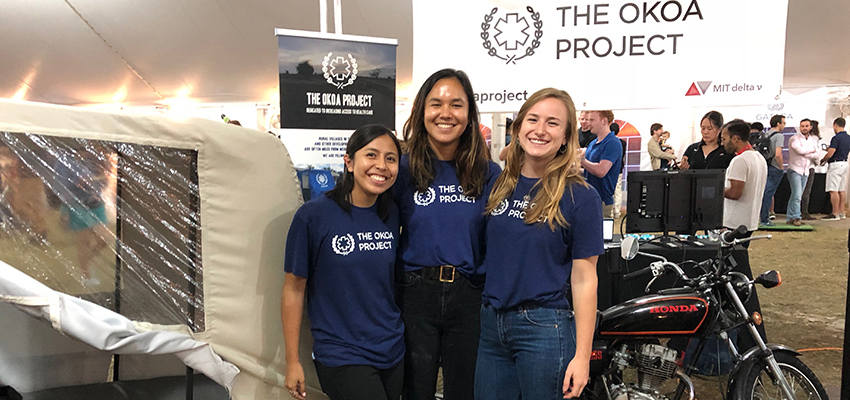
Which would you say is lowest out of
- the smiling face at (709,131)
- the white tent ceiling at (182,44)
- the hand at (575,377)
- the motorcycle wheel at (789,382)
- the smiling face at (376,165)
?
the motorcycle wheel at (789,382)

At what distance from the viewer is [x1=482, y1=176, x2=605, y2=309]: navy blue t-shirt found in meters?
1.43

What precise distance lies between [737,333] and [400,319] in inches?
84.6

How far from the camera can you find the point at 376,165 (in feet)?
5.14

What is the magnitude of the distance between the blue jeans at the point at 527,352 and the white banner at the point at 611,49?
1.54 m

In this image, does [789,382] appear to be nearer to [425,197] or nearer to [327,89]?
[425,197]

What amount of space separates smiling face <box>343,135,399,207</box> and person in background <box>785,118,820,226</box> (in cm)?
966

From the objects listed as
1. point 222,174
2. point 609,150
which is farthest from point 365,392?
point 609,150

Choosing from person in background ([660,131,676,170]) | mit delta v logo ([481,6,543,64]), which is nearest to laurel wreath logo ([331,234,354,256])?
mit delta v logo ([481,6,543,64])

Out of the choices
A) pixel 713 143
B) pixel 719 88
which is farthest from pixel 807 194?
pixel 719 88

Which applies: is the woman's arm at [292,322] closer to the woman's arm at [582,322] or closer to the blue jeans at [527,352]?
the blue jeans at [527,352]

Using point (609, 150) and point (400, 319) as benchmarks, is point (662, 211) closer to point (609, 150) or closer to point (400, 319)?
point (609, 150)

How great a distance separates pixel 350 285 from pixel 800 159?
10176mm

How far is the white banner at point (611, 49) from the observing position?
2.51m

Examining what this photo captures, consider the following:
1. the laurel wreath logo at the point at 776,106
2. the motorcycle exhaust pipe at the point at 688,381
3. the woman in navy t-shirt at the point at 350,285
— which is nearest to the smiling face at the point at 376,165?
the woman in navy t-shirt at the point at 350,285
